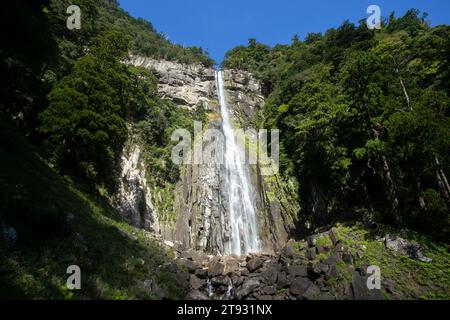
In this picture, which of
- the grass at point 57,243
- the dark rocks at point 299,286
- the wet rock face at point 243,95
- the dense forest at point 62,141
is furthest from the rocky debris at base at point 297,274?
the wet rock face at point 243,95

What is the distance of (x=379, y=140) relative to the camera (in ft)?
61.5

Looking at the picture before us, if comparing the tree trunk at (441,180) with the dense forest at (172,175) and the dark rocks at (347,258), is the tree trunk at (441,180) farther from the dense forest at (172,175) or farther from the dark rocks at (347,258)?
the dark rocks at (347,258)

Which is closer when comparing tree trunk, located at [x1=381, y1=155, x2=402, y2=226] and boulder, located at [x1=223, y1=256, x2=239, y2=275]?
tree trunk, located at [x1=381, y1=155, x2=402, y2=226]

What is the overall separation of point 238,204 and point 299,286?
14232 millimetres

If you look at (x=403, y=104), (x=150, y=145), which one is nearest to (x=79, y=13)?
(x=150, y=145)

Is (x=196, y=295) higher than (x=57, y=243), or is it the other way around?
(x=57, y=243)

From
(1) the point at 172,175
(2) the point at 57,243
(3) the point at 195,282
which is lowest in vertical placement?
(3) the point at 195,282

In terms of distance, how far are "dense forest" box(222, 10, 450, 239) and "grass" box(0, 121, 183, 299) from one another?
14.5 m

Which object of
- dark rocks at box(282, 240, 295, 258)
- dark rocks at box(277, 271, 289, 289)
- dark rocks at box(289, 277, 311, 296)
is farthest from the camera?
dark rocks at box(282, 240, 295, 258)

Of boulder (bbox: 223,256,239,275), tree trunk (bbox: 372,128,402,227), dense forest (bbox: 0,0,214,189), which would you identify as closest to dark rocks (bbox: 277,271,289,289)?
boulder (bbox: 223,256,239,275)

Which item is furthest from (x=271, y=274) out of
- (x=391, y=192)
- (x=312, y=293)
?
(x=391, y=192)

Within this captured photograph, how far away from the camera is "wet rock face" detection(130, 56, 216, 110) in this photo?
42.4 m

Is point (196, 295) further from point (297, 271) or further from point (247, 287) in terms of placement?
point (297, 271)

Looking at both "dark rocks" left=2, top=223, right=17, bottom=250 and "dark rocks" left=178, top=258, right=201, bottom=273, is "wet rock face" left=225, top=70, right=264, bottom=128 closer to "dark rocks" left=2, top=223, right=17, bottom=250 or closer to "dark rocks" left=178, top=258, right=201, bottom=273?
"dark rocks" left=178, top=258, right=201, bottom=273
